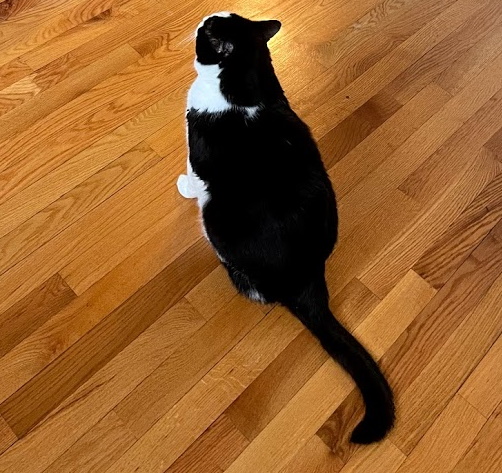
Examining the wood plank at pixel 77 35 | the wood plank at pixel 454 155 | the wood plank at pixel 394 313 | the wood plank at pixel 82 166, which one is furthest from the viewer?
the wood plank at pixel 77 35

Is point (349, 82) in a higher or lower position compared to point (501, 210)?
higher

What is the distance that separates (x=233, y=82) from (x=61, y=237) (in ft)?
1.99

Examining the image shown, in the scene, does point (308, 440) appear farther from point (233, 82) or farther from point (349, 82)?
point (349, 82)

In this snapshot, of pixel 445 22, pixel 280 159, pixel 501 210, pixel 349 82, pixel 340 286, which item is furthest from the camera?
pixel 445 22

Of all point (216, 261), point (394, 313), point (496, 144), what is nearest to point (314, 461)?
point (394, 313)

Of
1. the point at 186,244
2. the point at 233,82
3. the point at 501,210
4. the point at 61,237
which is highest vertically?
the point at 233,82

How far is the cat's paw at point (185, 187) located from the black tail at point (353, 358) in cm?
41

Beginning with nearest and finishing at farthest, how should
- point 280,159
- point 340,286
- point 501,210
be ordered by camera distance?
point 280,159 < point 340,286 < point 501,210

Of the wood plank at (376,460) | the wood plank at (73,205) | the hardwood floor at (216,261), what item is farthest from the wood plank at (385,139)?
the wood plank at (376,460)

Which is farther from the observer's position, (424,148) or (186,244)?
(424,148)

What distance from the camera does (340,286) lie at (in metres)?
1.33

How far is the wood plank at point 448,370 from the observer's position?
1.17 m

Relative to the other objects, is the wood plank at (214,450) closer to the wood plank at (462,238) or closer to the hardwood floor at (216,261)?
the hardwood floor at (216,261)

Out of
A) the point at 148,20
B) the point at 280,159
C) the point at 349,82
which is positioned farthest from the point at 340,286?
the point at 148,20
